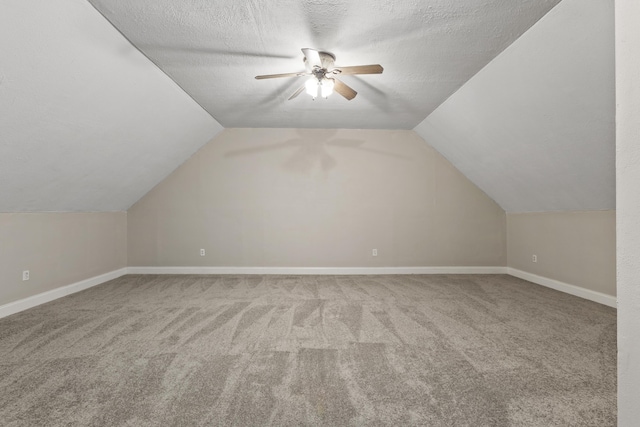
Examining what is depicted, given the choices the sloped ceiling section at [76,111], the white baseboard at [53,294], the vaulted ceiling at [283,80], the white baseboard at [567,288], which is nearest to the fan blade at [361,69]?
the vaulted ceiling at [283,80]

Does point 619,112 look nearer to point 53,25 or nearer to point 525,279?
point 53,25

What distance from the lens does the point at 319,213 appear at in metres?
5.41

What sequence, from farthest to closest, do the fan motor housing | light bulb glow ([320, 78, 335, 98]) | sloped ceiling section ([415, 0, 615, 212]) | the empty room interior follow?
light bulb glow ([320, 78, 335, 98]), the fan motor housing, sloped ceiling section ([415, 0, 615, 212]), the empty room interior

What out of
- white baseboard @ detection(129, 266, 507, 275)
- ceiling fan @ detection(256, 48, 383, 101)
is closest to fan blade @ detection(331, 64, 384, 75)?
ceiling fan @ detection(256, 48, 383, 101)

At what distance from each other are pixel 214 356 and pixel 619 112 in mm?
2701

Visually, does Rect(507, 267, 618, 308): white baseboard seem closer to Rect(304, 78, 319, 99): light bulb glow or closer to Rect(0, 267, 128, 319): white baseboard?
Rect(304, 78, 319, 99): light bulb glow

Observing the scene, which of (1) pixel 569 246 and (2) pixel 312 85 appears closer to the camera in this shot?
(2) pixel 312 85

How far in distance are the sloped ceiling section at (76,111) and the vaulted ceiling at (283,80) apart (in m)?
0.01

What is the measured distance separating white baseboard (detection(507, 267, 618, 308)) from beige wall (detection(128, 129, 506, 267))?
6.39 feet

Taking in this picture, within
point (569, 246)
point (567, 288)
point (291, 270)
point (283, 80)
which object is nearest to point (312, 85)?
point (283, 80)

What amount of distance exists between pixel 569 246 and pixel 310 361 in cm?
403

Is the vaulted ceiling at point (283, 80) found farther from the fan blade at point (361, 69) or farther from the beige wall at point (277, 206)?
the beige wall at point (277, 206)

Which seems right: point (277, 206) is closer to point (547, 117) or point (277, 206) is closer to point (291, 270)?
point (291, 270)

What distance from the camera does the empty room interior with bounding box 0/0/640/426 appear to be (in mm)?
1850
